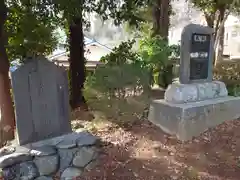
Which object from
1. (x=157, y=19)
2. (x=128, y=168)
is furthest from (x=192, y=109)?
(x=157, y=19)

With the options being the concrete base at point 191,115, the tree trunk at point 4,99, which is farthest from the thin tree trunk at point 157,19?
the tree trunk at point 4,99

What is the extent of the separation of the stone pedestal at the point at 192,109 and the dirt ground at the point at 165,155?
Result: 6.1 inches

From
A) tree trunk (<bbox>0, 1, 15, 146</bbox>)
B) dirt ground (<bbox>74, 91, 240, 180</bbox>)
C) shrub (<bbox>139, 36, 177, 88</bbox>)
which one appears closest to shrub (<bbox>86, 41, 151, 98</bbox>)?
dirt ground (<bbox>74, 91, 240, 180</bbox>)

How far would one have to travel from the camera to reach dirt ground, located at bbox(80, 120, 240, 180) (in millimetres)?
3605

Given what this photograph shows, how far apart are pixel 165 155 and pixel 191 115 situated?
3.13 feet

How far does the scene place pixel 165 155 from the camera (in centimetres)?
411

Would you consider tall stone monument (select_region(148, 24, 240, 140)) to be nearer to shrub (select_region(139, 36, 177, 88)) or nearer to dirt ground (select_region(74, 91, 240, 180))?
dirt ground (select_region(74, 91, 240, 180))

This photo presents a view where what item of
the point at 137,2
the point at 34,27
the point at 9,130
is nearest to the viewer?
the point at 9,130

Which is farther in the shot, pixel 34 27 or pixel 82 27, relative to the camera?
pixel 82 27

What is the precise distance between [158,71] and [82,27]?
9.05 feet

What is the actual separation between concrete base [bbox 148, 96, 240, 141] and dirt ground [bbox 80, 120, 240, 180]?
5.2 inches

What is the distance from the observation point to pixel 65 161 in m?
3.70

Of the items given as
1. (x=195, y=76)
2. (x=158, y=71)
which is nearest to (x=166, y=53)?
(x=158, y=71)

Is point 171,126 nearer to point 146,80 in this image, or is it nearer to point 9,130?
point 146,80
